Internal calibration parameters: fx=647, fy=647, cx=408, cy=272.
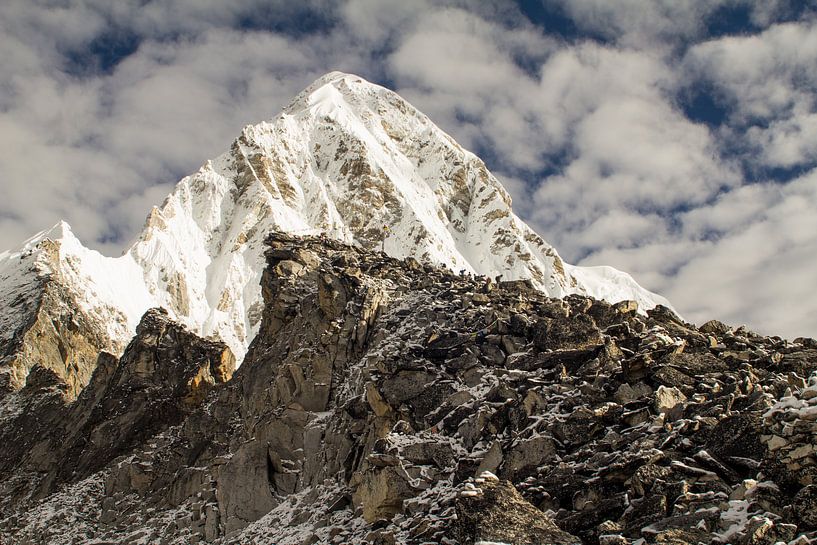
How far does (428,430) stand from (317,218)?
79276 mm

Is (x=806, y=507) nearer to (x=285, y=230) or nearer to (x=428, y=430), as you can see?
(x=428, y=430)

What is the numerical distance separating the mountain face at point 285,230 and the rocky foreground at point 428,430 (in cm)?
2203

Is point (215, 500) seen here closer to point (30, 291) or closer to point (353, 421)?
point (353, 421)

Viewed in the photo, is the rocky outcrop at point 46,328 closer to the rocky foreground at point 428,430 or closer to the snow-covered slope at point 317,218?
the snow-covered slope at point 317,218

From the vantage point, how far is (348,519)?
70.9 ft

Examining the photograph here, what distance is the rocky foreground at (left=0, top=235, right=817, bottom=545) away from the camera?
14.2 metres

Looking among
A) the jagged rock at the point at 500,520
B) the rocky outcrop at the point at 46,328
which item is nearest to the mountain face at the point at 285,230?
the rocky outcrop at the point at 46,328

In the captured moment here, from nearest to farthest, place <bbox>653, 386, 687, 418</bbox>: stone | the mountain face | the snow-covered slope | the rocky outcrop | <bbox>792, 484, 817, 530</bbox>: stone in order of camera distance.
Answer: <bbox>792, 484, 817, 530</bbox>: stone
<bbox>653, 386, 687, 418</bbox>: stone
the rocky outcrop
the mountain face
the snow-covered slope

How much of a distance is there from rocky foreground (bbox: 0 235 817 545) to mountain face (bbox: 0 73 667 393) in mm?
22033

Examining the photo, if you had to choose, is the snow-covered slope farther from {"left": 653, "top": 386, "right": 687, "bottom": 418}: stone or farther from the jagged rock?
{"left": 653, "top": 386, "right": 687, "bottom": 418}: stone

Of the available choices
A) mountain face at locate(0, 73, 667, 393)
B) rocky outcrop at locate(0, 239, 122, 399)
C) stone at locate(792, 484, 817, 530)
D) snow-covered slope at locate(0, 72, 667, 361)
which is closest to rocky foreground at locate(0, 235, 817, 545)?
stone at locate(792, 484, 817, 530)

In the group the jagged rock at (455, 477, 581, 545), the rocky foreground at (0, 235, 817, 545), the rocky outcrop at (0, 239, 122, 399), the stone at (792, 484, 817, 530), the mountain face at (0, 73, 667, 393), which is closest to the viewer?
the stone at (792, 484, 817, 530)

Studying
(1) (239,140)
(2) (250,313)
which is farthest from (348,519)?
(1) (239,140)

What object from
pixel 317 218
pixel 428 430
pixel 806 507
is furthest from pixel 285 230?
pixel 806 507
